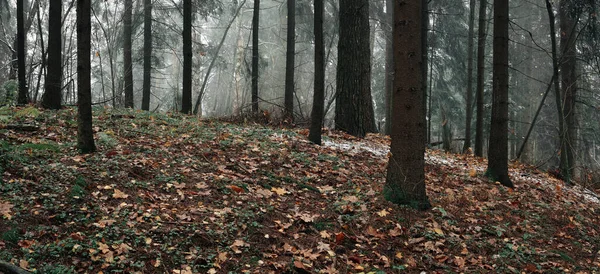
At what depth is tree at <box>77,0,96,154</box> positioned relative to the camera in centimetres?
662

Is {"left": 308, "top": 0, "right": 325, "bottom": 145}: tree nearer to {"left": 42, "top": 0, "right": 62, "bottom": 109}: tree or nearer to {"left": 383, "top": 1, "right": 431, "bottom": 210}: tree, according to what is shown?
{"left": 383, "top": 1, "right": 431, "bottom": 210}: tree

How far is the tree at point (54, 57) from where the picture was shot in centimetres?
968

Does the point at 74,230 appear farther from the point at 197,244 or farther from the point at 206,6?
the point at 206,6

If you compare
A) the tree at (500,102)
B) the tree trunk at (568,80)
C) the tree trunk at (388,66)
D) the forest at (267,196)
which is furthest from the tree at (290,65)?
the tree trunk at (568,80)

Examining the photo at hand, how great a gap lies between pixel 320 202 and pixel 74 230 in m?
3.24

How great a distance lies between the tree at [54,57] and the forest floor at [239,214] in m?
1.51

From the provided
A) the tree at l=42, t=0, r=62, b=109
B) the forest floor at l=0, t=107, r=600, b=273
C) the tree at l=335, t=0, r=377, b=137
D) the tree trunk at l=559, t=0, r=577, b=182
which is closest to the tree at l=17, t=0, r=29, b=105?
the tree at l=42, t=0, r=62, b=109

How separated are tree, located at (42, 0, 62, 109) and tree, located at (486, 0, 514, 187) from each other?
9556 mm

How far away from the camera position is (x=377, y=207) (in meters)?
6.29

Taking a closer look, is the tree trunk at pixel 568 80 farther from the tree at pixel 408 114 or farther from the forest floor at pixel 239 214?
the tree at pixel 408 114

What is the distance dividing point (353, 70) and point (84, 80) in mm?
6910

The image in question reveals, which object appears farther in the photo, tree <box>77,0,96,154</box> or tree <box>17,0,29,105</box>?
tree <box>17,0,29,105</box>

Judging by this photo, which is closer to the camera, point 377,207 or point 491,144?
point 377,207

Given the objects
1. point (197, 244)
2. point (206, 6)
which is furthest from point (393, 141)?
point (206, 6)
